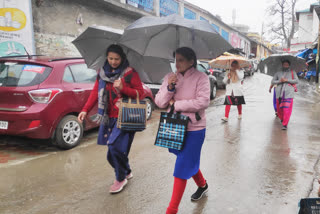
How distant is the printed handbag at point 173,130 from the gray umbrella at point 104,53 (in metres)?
0.98

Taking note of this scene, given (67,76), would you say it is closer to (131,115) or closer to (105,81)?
(105,81)

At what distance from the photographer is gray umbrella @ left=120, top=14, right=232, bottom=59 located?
252 centimetres

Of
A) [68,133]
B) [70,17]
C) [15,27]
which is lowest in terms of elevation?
[68,133]

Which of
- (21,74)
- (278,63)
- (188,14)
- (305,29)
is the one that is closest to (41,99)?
(21,74)

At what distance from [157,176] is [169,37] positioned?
196 cm

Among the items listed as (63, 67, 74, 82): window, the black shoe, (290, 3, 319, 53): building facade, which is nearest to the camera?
the black shoe

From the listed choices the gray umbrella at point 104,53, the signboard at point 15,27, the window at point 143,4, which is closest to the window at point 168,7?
the window at point 143,4

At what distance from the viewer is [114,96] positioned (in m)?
3.12

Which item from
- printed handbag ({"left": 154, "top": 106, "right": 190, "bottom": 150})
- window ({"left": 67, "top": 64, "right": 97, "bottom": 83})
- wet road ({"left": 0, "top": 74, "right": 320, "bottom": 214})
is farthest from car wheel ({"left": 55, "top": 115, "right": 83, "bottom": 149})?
printed handbag ({"left": 154, "top": 106, "right": 190, "bottom": 150})

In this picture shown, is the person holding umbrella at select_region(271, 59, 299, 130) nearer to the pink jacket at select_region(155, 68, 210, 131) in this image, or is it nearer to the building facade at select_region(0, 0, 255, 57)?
the pink jacket at select_region(155, 68, 210, 131)

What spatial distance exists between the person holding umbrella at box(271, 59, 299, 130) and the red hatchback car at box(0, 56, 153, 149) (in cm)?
478

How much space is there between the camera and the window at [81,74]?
5.16 metres

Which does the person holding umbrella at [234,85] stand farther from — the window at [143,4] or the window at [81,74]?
the window at [143,4]

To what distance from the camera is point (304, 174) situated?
387cm
